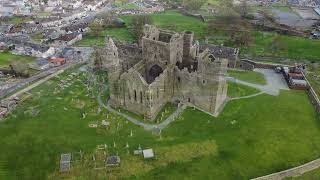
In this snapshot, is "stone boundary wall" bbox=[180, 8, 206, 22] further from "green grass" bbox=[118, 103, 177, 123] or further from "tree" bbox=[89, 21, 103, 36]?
"green grass" bbox=[118, 103, 177, 123]

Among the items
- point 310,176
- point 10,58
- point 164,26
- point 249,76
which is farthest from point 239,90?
point 10,58

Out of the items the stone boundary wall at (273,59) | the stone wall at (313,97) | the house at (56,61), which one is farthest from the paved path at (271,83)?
the house at (56,61)

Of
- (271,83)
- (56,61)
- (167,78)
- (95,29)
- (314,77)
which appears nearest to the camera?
(167,78)

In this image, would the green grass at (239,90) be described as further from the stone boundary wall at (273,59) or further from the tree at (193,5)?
the tree at (193,5)

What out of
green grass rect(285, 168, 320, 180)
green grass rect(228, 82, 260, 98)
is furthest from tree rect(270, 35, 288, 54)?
green grass rect(285, 168, 320, 180)

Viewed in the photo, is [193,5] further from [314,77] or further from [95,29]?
[314,77]

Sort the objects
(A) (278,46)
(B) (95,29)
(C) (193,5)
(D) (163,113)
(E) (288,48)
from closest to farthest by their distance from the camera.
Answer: (D) (163,113)
(E) (288,48)
(A) (278,46)
(B) (95,29)
(C) (193,5)
